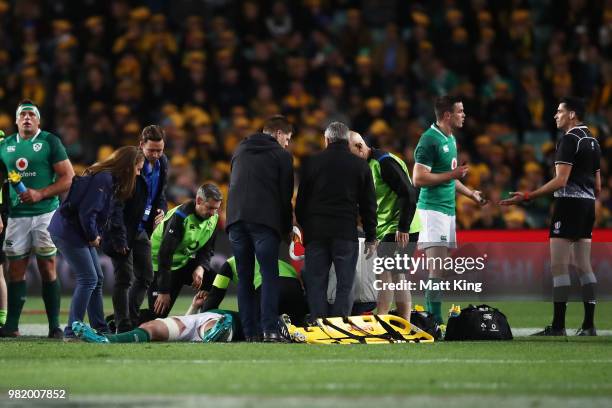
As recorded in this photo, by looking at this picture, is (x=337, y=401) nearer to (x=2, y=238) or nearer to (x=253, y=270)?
(x=253, y=270)

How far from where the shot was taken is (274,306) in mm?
11594

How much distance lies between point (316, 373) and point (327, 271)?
9.45 ft

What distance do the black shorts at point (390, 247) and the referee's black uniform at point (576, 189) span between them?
53.0 inches

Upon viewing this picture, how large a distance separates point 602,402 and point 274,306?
14.4ft

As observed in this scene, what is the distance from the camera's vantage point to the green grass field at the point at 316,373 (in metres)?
7.75

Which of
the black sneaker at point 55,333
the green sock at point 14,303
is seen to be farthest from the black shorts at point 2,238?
the black sneaker at point 55,333

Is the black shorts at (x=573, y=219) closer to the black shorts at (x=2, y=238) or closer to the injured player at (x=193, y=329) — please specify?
the injured player at (x=193, y=329)

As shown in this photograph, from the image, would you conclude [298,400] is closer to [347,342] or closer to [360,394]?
[360,394]

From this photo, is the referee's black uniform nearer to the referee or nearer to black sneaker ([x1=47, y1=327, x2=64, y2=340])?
the referee

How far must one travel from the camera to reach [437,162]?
1325cm

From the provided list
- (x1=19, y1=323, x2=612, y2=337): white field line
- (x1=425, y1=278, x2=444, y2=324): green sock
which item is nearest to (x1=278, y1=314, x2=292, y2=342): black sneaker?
(x1=425, y1=278, x2=444, y2=324): green sock

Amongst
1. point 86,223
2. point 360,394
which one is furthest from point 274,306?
point 360,394

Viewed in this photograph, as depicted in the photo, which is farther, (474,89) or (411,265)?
(474,89)

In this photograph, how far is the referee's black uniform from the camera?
12.9 meters
